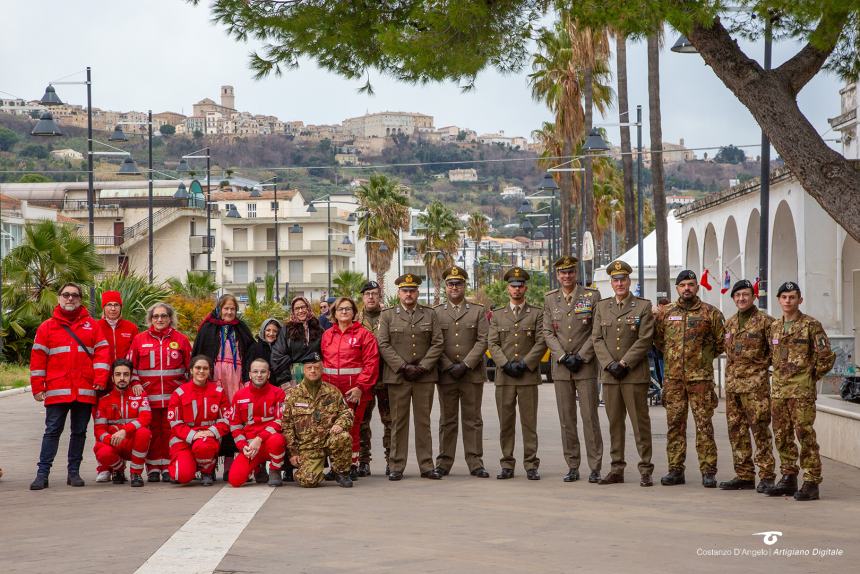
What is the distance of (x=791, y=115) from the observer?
11.8 meters

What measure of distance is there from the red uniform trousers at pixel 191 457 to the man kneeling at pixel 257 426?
269mm

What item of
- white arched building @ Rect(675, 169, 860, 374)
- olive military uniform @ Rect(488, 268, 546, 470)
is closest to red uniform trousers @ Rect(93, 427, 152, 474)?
olive military uniform @ Rect(488, 268, 546, 470)

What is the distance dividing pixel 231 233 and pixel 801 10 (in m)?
92.8

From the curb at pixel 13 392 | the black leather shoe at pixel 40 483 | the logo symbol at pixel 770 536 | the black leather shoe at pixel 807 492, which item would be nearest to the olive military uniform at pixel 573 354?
the black leather shoe at pixel 807 492

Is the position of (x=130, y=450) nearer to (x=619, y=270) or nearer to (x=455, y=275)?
(x=455, y=275)

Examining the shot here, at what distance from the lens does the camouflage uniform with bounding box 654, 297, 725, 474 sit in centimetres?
1311

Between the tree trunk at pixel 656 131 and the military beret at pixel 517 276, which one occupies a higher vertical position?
the tree trunk at pixel 656 131

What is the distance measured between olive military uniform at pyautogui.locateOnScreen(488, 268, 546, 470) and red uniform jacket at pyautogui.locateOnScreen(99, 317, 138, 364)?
12.7 feet

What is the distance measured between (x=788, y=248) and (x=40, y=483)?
827 inches

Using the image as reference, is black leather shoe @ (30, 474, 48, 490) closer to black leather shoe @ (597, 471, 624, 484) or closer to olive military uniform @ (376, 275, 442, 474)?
olive military uniform @ (376, 275, 442, 474)

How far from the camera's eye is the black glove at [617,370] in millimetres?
13344

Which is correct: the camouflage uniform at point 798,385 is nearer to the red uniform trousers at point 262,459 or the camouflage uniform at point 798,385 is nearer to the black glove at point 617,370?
the black glove at point 617,370

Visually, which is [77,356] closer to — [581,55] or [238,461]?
[238,461]

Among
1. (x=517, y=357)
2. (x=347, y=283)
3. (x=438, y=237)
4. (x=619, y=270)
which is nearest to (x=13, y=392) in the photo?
(x=517, y=357)
